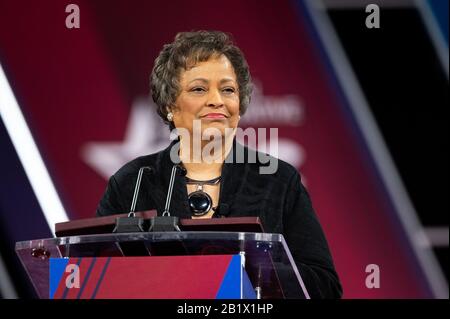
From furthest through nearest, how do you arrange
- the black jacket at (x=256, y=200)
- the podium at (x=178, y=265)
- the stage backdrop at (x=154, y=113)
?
the stage backdrop at (x=154, y=113) → the black jacket at (x=256, y=200) → the podium at (x=178, y=265)

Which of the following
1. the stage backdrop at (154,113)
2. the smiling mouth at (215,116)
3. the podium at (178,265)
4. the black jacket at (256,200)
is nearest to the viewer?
the podium at (178,265)

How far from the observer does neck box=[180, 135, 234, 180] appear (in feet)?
9.56

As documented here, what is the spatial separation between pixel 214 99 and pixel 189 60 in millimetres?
168

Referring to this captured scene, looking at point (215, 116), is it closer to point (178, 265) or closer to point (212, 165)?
point (212, 165)

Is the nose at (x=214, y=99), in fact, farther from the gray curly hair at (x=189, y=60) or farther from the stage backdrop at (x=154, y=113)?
the stage backdrop at (x=154, y=113)

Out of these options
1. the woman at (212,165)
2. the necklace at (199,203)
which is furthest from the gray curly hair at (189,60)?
the necklace at (199,203)

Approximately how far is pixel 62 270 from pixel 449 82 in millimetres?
2470

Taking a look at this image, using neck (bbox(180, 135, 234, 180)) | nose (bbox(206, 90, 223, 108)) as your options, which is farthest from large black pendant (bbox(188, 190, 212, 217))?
nose (bbox(206, 90, 223, 108))

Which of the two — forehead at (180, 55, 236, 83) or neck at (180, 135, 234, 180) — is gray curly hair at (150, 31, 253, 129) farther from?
neck at (180, 135, 234, 180)

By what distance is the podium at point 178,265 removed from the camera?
1.98m
